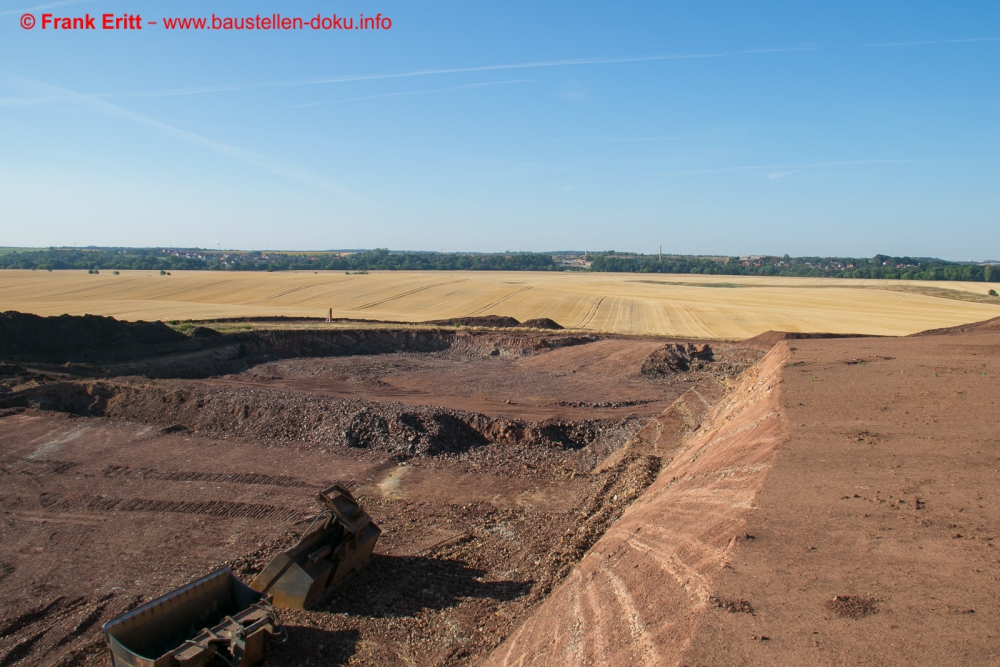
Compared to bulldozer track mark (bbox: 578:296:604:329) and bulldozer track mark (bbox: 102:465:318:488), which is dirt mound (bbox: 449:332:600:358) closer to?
bulldozer track mark (bbox: 578:296:604:329)

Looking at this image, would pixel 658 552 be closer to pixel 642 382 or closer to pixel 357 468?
pixel 357 468

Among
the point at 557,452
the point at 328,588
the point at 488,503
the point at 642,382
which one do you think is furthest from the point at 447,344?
the point at 328,588

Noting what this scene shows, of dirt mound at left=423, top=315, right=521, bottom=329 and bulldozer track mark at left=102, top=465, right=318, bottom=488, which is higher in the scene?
dirt mound at left=423, top=315, right=521, bottom=329

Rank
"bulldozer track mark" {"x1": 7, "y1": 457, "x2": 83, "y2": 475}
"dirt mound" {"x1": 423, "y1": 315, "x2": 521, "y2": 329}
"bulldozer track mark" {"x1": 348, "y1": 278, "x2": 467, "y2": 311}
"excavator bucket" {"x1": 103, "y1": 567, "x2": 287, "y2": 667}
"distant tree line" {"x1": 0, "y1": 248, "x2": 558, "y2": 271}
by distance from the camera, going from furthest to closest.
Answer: "distant tree line" {"x1": 0, "y1": 248, "x2": 558, "y2": 271}
"bulldozer track mark" {"x1": 348, "y1": 278, "x2": 467, "y2": 311}
"dirt mound" {"x1": 423, "y1": 315, "x2": 521, "y2": 329}
"bulldozer track mark" {"x1": 7, "y1": 457, "x2": 83, "y2": 475}
"excavator bucket" {"x1": 103, "y1": 567, "x2": 287, "y2": 667}

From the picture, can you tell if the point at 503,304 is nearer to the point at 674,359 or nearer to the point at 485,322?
the point at 485,322

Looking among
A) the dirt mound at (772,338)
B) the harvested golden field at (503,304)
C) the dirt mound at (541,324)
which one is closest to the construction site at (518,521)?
the dirt mound at (772,338)

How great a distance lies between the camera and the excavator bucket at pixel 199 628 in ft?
23.1

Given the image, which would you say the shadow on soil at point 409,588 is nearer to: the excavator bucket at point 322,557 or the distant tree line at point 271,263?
the excavator bucket at point 322,557

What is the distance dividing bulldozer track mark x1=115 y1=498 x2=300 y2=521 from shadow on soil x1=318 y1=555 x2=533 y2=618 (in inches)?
128

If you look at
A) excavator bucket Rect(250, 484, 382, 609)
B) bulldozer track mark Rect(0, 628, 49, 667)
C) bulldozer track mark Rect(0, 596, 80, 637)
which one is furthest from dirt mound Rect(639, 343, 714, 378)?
bulldozer track mark Rect(0, 628, 49, 667)

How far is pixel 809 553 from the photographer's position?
21.6 ft

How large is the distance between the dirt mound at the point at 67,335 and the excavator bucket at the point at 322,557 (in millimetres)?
25131

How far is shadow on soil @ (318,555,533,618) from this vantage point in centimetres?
908

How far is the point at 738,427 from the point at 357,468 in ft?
30.3
